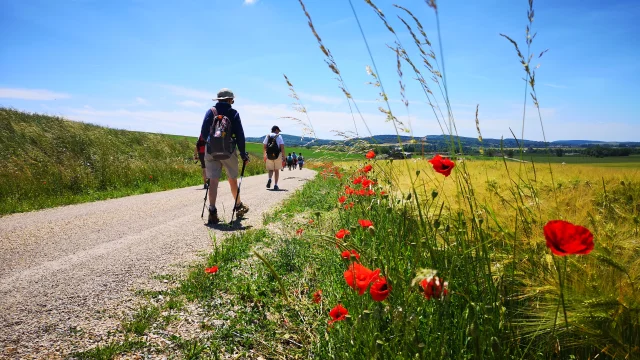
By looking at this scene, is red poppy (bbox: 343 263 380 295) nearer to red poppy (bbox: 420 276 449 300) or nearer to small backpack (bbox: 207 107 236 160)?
red poppy (bbox: 420 276 449 300)

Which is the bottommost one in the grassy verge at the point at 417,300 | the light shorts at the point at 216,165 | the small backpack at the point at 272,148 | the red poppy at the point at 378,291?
the grassy verge at the point at 417,300

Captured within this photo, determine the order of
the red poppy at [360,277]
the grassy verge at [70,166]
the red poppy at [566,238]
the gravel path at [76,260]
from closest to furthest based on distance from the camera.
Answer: the red poppy at [566,238] → the red poppy at [360,277] → the gravel path at [76,260] → the grassy verge at [70,166]

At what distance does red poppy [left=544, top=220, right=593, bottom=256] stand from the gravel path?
2610 millimetres

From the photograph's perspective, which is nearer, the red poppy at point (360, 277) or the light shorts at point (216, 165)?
the red poppy at point (360, 277)

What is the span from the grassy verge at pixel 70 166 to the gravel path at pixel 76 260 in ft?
6.91

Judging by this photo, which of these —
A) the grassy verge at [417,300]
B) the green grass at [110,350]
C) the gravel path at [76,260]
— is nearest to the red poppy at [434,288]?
the grassy verge at [417,300]

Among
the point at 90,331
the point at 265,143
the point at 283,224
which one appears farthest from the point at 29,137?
the point at 90,331

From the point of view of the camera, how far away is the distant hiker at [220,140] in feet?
19.9

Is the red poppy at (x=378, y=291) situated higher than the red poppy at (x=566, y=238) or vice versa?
the red poppy at (x=566, y=238)

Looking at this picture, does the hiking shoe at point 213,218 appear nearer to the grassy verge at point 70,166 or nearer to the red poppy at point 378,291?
the grassy verge at point 70,166

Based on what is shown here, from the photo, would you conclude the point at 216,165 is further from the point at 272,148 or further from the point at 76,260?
the point at 272,148

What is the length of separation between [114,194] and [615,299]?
10779 mm

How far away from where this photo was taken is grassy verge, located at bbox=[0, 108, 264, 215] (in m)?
8.62

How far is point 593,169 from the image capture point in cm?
512
